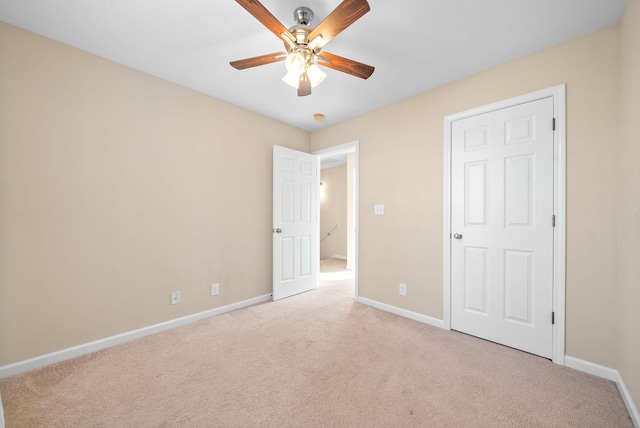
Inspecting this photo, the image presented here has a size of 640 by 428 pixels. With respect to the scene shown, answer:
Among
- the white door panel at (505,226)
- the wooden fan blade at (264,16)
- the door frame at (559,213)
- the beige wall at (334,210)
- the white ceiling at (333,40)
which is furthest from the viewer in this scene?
the beige wall at (334,210)

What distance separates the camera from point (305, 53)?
1659 mm

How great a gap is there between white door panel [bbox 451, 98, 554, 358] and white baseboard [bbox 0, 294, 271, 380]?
263 cm

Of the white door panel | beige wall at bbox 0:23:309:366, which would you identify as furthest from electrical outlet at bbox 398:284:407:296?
beige wall at bbox 0:23:309:366

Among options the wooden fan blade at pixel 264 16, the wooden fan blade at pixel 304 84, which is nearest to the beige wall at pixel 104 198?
the wooden fan blade at pixel 304 84

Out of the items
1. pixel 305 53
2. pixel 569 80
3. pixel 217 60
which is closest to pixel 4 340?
pixel 217 60

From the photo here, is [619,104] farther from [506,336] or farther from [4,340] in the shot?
[4,340]

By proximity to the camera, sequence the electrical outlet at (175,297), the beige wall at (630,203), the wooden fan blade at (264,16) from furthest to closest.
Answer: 1. the electrical outlet at (175,297)
2. the beige wall at (630,203)
3. the wooden fan blade at (264,16)

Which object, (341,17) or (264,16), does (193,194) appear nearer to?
(264,16)

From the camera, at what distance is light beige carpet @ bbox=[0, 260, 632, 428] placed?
1460 millimetres

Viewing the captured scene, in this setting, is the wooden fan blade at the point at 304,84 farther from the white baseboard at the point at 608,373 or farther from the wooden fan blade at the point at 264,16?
the white baseboard at the point at 608,373

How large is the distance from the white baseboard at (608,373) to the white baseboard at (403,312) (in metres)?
0.95

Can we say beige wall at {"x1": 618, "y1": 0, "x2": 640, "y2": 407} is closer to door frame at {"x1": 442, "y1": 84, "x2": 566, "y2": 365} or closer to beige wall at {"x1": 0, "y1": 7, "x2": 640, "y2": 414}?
beige wall at {"x1": 0, "y1": 7, "x2": 640, "y2": 414}

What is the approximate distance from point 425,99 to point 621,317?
235 cm

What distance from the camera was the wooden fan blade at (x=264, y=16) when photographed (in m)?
1.29
